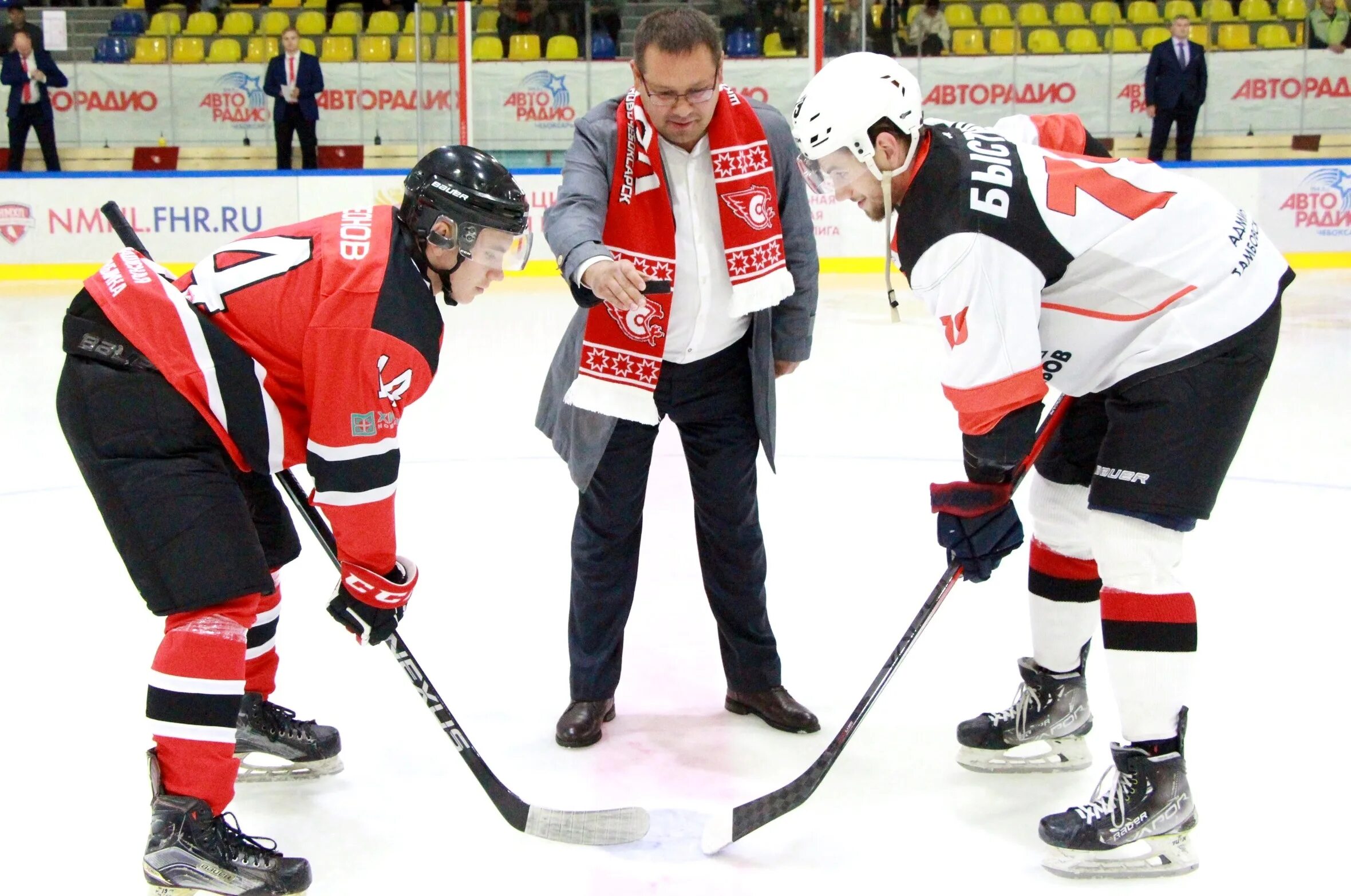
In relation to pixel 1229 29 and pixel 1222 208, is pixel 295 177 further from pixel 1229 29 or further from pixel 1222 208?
pixel 1222 208

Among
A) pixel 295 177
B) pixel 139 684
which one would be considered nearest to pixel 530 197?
pixel 295 177

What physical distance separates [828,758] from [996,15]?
355 inches

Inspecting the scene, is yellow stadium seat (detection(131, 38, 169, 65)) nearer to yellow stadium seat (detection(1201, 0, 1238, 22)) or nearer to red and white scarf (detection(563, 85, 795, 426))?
yellow stadium seat (detection(1201, 0, 1238, 22))

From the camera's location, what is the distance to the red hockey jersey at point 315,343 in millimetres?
1915

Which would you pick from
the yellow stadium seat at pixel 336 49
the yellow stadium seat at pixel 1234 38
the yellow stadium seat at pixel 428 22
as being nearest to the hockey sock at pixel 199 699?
the yellow stadium seat at pixel 428 22

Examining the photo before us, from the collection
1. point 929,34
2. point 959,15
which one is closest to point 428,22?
point 929,34

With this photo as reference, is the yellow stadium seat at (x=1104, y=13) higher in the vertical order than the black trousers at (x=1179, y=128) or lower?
higher

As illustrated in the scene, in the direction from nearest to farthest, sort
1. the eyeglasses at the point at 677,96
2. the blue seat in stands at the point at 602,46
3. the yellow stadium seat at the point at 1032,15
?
the eyeglasses at the point at 677,96 → the blue seat in stands at the point at 602,46 → the yellow stadium seat at the point at 1032,15

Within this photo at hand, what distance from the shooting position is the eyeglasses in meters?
2.29

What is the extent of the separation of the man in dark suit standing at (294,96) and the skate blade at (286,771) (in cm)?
797

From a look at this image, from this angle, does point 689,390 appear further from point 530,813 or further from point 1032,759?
point 1032,759

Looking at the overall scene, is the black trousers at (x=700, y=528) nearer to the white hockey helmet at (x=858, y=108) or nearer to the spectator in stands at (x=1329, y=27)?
the white hockey helmet at (x=858, y=108)

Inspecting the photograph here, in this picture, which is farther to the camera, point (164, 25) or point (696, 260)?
point (164, 25)

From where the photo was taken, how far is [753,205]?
2414 millimetres
